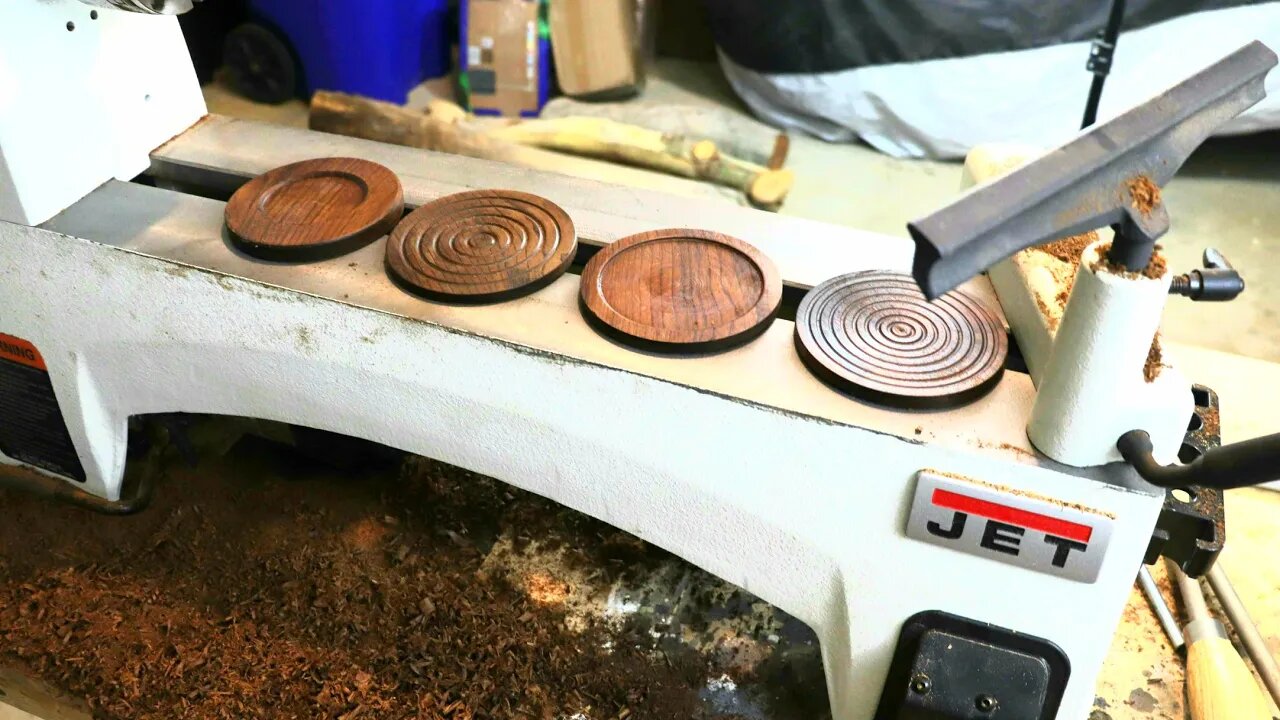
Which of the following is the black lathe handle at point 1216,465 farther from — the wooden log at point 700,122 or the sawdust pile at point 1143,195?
the wooden log at point 700,122

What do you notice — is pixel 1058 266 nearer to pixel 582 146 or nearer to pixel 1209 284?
pixel 1209 284

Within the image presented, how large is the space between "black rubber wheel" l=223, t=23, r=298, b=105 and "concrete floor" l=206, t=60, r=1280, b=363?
5cm

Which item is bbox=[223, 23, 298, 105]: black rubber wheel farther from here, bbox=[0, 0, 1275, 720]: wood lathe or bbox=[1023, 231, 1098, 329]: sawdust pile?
bbox=[1023, 231, 1098, 329]: sawdust pile

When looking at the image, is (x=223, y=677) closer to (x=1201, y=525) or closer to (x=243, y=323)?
(x=243, y=323)

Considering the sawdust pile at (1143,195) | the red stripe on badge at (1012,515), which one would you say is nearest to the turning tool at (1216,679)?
the red stripe on badge at (1012,515)

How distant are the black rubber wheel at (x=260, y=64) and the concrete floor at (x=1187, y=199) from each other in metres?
0.05

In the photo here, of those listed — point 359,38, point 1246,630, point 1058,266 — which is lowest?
point 1246,630

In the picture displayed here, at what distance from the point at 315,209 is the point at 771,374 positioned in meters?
0.59

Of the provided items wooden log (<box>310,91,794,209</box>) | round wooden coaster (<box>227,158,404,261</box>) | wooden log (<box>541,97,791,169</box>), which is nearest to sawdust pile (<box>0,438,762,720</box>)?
round wooden coaster (<box>227,158,404,261</box>)

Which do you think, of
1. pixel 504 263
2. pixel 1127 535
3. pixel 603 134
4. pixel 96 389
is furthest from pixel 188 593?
pixel 603 134

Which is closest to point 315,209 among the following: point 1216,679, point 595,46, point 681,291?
point 681,291

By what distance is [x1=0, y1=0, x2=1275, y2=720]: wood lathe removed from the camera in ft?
2.61

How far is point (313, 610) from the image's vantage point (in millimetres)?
1244

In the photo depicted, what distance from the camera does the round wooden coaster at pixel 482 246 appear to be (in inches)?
41.0
